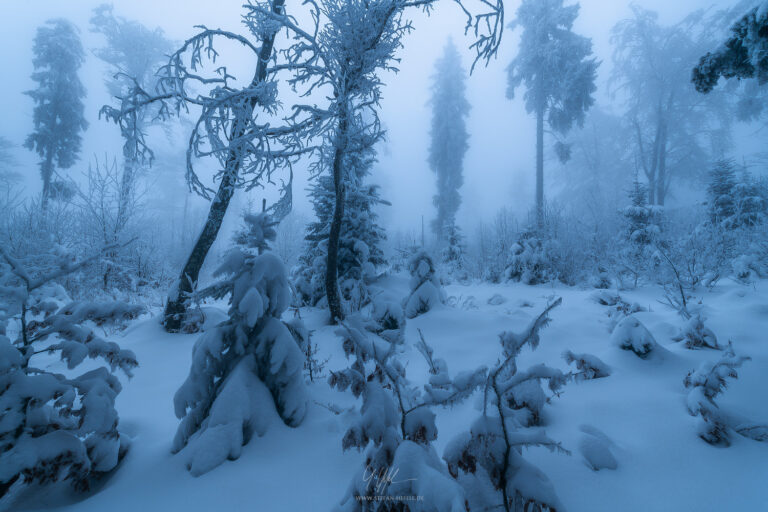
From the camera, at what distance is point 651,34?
18344 millimetres

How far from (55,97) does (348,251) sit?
2198 centimetres

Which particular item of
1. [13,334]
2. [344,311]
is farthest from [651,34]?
[13,334]

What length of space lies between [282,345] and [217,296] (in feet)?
1.92

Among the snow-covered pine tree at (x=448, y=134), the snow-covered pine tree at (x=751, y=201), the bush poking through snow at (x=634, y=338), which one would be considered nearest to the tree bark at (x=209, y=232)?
the bush poking through snow at (x=634, y=338)

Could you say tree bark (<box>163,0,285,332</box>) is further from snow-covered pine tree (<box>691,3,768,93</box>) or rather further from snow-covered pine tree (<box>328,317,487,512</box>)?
snow-covered pine tree (<box>691,3,768,93</box>)

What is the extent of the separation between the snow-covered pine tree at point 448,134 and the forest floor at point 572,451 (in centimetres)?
1888

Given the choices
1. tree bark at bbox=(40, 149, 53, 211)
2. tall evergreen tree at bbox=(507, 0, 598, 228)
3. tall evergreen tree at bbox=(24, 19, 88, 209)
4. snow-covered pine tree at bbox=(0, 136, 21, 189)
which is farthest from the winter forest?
snow-covered pine tree at bbox=(0, 136, 21, 189)

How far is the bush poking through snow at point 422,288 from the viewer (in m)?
4.98

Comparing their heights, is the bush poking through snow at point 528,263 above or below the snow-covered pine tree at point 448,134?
below

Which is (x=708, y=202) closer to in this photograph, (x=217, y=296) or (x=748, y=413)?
(x=748, y=413)

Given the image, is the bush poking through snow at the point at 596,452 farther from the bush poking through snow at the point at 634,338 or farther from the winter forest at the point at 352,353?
the bush poking through snow at the point at 634,338

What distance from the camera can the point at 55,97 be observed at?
17.2m

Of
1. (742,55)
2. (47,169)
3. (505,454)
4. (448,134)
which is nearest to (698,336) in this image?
(742,55)
